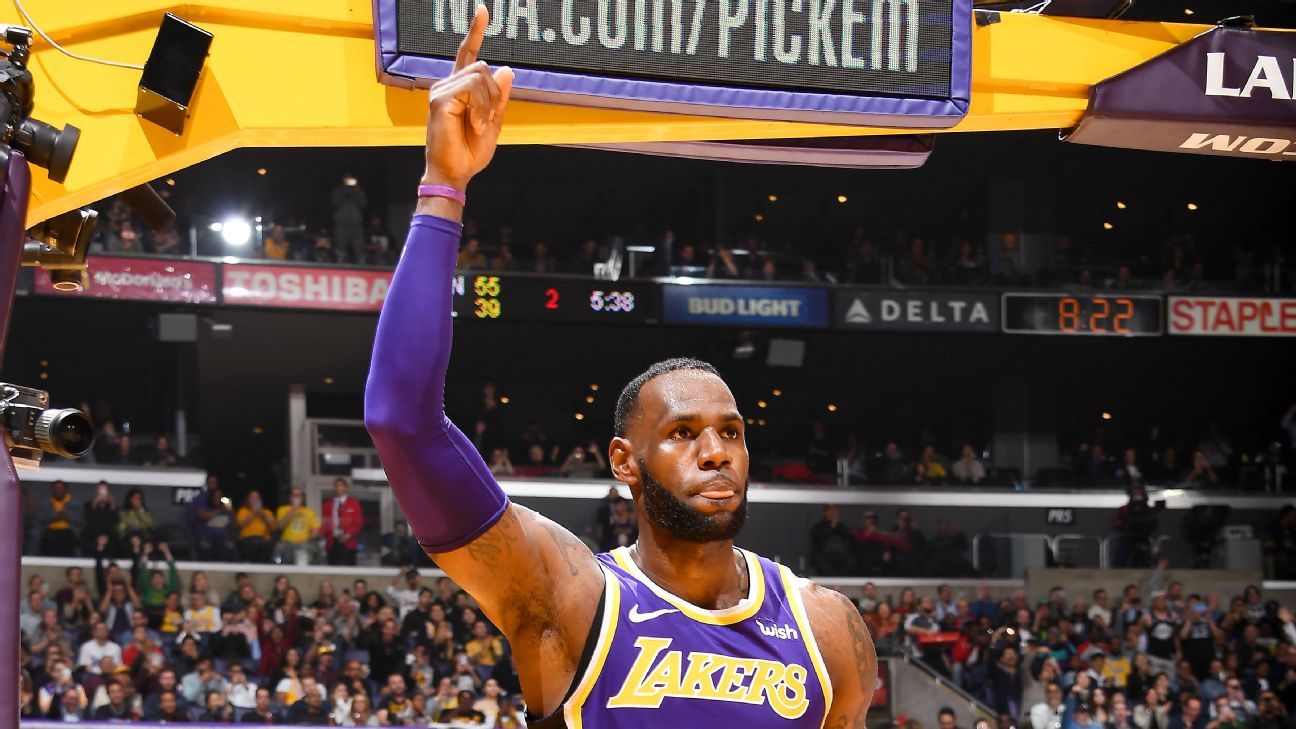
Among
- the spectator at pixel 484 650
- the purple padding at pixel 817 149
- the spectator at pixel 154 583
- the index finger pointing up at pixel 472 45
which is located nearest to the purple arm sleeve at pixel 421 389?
the index finger pointing up at pixel 472 45

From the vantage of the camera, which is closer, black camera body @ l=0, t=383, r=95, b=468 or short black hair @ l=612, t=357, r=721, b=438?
short black hair @ l=612, t=357, r=721, b=438

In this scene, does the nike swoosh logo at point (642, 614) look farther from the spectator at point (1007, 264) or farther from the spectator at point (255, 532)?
the spectator at point (1007, 264)

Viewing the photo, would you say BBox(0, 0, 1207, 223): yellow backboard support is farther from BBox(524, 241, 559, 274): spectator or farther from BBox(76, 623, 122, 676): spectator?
BBox(524, 241, 559, 274): spectator

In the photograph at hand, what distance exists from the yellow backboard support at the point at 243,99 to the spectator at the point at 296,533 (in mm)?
13276

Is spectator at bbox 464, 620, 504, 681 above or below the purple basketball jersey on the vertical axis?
below

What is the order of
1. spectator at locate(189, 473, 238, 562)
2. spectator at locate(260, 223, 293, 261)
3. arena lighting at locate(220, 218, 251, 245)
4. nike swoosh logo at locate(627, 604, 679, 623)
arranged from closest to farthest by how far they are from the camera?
1. nike swoosh logo at locate(627, 604, 679, 623)
2. spectator at locate(189, 473, 238, 562)
3. arena lighting at locate(220, 218, 251, 245)
4. spectator at locate(260, 223, 293, 261)

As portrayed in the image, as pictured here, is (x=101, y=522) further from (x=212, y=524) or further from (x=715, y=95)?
(x=715, y=95)

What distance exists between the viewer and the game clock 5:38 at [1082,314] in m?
20.3

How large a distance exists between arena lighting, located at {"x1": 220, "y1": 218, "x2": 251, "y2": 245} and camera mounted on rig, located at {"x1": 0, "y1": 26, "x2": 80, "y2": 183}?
15822mm

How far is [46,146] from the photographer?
3916 mm

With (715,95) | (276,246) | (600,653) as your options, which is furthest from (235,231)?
(600,653)

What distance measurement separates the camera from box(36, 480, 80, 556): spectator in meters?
16.5

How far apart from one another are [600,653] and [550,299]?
1745 centimetres

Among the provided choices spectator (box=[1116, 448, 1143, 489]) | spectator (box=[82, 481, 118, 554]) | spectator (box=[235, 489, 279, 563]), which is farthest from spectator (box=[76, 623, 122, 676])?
spectator (box=[1116, 448, 1143, 489])
